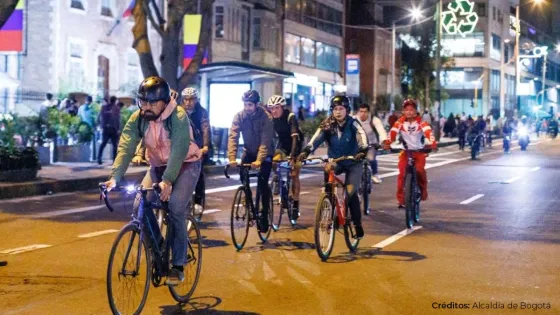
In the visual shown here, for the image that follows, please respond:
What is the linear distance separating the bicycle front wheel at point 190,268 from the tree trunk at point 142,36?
55.4 feet

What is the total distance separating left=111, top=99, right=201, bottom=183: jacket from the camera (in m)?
7.55

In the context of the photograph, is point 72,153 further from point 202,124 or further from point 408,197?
point 408,197

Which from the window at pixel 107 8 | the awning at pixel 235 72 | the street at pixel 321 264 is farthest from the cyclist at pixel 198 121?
the window at pixel 107 8

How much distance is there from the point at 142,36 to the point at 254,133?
1437 cm

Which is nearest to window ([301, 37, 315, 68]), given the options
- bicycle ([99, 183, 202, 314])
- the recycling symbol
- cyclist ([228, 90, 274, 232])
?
the recycling symbol

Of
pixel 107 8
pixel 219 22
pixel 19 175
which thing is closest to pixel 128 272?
pixel 19 175

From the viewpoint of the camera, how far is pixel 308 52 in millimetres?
59594

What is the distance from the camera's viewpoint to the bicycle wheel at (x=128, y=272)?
7137mm

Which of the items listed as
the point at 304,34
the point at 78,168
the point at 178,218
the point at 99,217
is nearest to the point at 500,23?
the point at 304,34

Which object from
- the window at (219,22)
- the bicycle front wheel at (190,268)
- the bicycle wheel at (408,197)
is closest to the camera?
the bicycle front wheel at (190,268)

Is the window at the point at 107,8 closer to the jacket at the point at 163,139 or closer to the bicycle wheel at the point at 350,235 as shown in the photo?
the bicycle wheel at the point at 350,235

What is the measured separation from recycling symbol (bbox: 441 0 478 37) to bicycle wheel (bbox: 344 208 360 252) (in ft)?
154

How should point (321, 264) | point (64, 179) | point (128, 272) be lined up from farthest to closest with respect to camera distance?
point (64, 179) < point (321, 264) < point (128, 272)

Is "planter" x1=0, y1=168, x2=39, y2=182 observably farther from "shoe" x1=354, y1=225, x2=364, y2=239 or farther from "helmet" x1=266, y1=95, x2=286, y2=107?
"shoe" x1=354, y1=225, x2=364, y2=239
